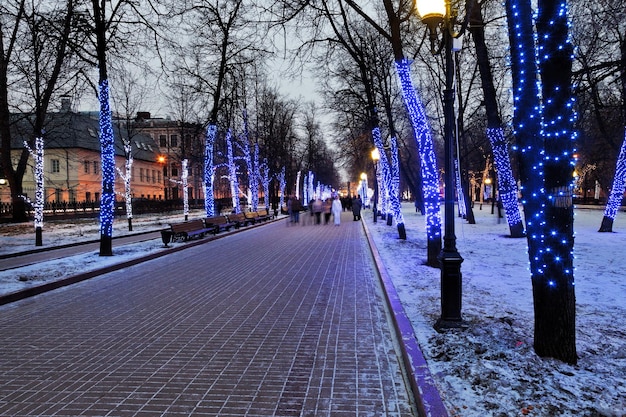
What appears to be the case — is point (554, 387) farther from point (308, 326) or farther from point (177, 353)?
point (177, 353)

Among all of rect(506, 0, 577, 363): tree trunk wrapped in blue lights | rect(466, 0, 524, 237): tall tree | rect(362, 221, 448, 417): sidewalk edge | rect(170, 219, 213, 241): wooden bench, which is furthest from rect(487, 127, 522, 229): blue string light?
rect(506, 0, 577, 363): tree trunk wrapped in blue lights

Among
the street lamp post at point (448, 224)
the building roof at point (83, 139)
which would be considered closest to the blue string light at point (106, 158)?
the street lamp post at point (448, 224)

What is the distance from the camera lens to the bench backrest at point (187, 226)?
15.8 m

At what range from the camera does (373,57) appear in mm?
20719

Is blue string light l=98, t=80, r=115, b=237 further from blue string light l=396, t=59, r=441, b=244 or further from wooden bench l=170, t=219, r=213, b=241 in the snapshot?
blue string light l=396, t=59, r=441, b=244

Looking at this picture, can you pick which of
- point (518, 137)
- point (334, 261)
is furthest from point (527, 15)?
point (334, 261)

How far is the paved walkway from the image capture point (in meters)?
3.79

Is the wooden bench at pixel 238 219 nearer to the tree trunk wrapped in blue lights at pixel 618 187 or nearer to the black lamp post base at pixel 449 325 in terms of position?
the tree trunk wrapped in blue lights at pixel 618 187

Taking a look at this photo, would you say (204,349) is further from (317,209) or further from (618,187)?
(317,209)

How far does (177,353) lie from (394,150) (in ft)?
59.9

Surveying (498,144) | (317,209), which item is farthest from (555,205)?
(317,209)

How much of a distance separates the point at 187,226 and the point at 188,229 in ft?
0.41

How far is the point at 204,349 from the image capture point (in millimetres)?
5086

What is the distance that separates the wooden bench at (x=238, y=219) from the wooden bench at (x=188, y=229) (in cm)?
437
